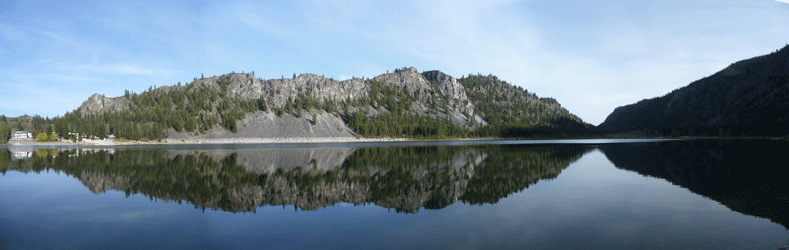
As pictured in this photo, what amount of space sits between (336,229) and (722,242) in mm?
14434

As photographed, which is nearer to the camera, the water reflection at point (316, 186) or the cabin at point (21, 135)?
the water reflection at point (316, 186)

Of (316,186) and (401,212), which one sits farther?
(316,186)

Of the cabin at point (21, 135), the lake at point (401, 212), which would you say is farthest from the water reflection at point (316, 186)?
the cabin at point (21, 135)

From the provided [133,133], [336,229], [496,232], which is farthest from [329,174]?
[133,133]

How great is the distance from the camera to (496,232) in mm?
14930

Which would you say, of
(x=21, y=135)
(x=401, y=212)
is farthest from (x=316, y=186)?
(x=21, y=135)

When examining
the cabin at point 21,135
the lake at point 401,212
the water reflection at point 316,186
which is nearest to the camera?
the lake at point 401,212

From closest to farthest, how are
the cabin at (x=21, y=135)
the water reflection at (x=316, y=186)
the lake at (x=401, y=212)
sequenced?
1. the lake at (x=401, y=212)
2. the water reflection at (x=316, y=186)
3. the cabin at (x=21, y=135)

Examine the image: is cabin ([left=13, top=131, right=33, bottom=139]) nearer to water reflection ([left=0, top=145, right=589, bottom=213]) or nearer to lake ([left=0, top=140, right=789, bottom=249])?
water reflection ([left=0, top=145, right=589, bottom=213])

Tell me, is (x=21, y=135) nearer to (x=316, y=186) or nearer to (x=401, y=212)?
(x=316, y=186)

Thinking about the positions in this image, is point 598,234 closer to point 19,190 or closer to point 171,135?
point 19,190

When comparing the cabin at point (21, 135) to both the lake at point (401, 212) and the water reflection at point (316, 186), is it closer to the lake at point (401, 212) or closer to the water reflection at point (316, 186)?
the water reflection at point (316, 186)

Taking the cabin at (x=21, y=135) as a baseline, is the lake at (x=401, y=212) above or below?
below

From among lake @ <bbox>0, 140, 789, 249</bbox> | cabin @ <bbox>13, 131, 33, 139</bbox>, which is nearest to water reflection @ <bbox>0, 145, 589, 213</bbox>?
lake @ <bbox>0, 140, 789, 249</bbox>
